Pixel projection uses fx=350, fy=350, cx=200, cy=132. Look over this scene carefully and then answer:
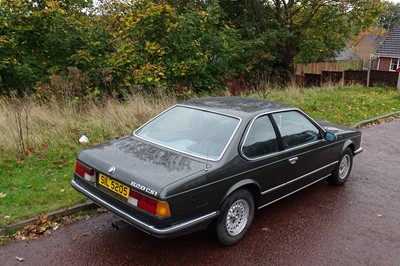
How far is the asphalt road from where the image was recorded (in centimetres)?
370

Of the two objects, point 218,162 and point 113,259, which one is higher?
point 218,162

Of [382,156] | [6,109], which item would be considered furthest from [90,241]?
[382,156]

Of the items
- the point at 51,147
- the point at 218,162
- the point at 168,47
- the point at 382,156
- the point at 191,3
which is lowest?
the point at 382,156

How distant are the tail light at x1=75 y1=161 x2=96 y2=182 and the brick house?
118 feet

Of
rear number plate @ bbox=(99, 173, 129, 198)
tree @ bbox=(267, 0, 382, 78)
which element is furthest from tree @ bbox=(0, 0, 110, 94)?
tree @ bbox=(267, 0, 382, 78)

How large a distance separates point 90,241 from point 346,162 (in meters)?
4.28

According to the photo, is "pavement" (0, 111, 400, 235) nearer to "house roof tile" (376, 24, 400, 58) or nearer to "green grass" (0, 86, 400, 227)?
"green grass" (0, 86, 400, 227)

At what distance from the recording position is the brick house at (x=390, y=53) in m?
33.7

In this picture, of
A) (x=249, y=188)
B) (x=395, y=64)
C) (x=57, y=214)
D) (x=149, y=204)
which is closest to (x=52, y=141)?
(x=57, y=214)

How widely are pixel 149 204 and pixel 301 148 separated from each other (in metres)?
A: 2.38

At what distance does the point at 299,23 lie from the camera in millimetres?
20516

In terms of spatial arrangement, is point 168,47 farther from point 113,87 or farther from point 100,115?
point 100,115

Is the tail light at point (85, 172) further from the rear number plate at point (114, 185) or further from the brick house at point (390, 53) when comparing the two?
the brick house at point (390, 53)

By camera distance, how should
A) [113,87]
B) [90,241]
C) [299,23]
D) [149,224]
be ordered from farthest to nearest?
1. [299,23]
2. [113,87]
3. [90,241]
4. [149,224]
